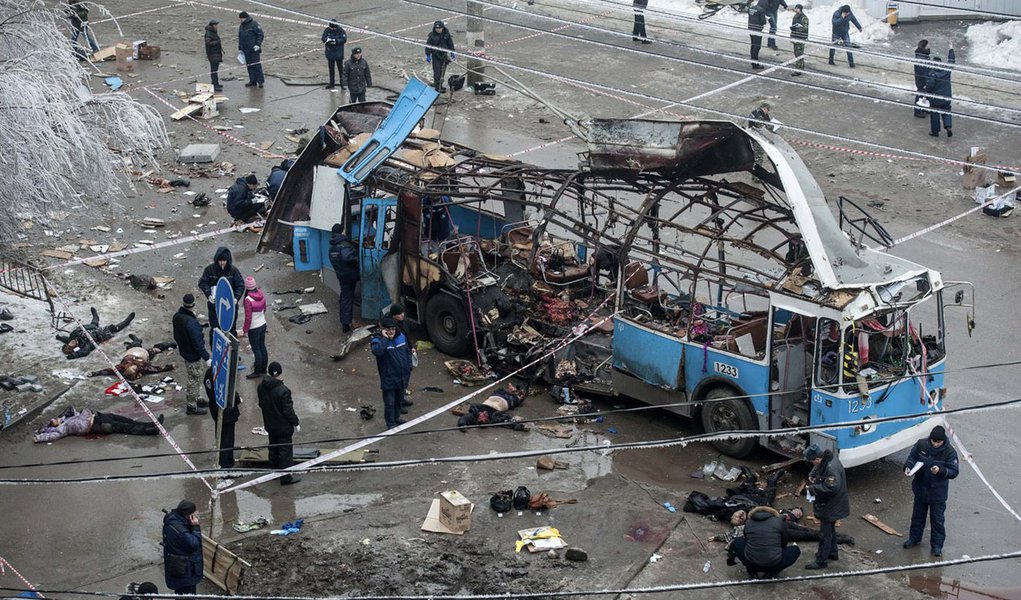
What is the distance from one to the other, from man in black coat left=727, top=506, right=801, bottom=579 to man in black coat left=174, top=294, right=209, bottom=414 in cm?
649

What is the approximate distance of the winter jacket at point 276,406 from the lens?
479 inches

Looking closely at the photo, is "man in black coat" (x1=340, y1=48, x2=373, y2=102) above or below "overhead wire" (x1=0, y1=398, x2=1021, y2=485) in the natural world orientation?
above

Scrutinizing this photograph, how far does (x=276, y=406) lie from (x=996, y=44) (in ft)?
66.1

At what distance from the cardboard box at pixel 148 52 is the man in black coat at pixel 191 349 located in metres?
16.8

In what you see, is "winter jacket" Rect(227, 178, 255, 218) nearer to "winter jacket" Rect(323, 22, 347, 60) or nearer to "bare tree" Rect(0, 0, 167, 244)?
"bare tree" Rect(0, 0, 167, 244)

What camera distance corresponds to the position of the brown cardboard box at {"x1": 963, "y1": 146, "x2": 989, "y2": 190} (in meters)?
20.1

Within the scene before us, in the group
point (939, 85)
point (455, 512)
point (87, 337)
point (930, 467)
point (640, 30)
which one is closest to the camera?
point (930, 467)

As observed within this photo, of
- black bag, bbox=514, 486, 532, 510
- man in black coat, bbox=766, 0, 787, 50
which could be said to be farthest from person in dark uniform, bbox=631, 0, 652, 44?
black bag, bbox=514, 486, 532, 510

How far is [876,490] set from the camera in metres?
12.2

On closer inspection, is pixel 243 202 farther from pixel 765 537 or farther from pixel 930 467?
pixel 930 467

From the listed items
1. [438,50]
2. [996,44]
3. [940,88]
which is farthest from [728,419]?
[996,44]

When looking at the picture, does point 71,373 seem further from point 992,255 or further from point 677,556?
point 992,255

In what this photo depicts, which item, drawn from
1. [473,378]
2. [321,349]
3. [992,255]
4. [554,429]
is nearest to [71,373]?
[321,349]

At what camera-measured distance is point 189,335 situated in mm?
13664
